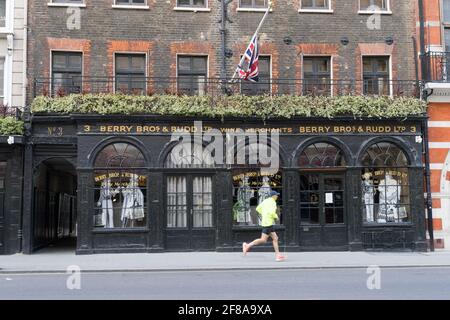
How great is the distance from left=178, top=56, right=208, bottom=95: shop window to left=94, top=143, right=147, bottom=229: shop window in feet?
9.50

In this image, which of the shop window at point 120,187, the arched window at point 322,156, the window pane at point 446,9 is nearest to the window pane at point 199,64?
the shop window at point 120,187

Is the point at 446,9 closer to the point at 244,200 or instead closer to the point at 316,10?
the point at 316,10

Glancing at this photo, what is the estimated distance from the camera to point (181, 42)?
1897 cm

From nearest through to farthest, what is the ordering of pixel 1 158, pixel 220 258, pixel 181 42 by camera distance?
pixel 220 258, pixel 1 158, pixel 181 42

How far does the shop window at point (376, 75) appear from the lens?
19.5 meters

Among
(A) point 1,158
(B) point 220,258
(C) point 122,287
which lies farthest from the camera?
(A) point 1,158

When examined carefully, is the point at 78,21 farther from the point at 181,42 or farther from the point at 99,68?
the point at 181,42

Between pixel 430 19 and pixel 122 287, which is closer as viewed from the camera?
pixel 122 287

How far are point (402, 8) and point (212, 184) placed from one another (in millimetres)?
9504

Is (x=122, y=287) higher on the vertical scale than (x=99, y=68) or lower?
lower

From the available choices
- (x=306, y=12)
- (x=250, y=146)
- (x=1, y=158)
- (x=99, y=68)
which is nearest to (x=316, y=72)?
(x=306, y=12)

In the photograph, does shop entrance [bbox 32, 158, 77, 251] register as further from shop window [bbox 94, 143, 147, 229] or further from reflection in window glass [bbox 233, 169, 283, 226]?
reflection in window glass [bbox 233, 169, 283, 226]

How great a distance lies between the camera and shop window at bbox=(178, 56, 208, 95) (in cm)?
1875

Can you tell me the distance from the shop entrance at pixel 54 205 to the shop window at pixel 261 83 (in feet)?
22.4
